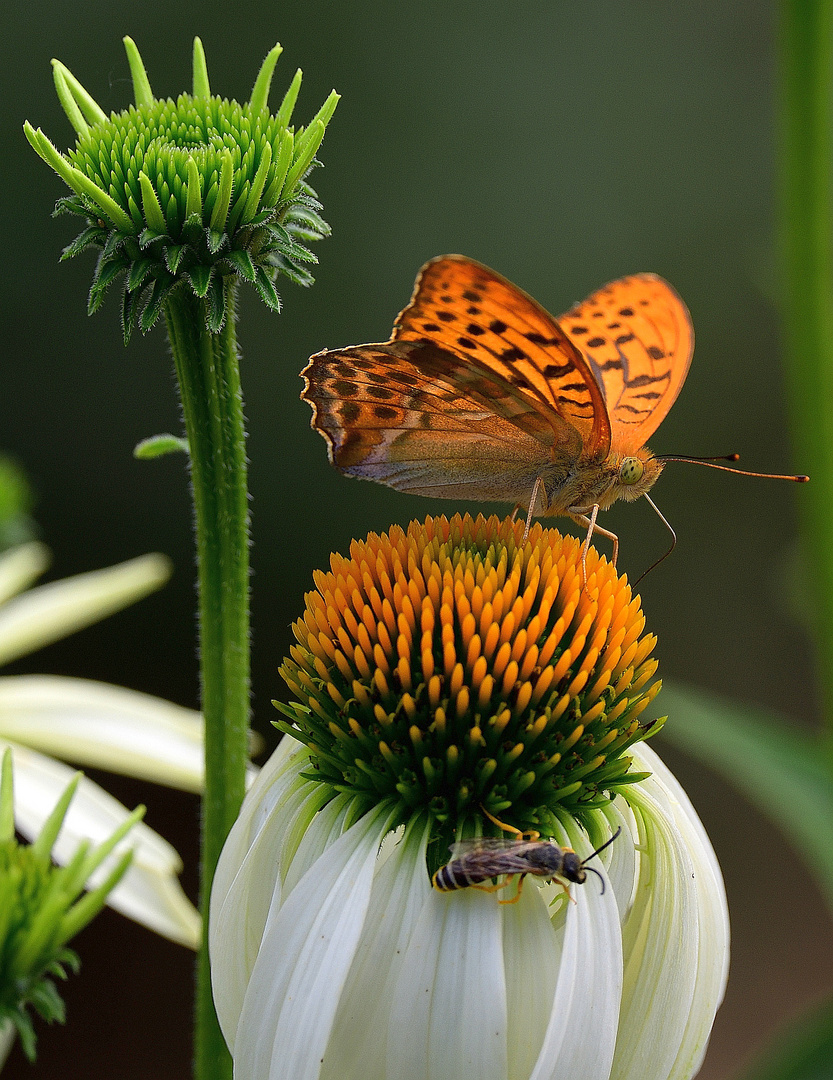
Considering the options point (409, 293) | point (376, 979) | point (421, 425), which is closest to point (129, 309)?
point (421, 425)

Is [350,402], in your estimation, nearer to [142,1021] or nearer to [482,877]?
[482,877]

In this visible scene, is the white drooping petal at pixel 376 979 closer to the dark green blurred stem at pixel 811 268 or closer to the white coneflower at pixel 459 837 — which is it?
the white coneflower at pixel 459 837

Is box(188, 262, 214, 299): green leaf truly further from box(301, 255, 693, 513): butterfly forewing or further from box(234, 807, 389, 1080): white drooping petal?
box(234, 807, 389, 1080): white drooping petal

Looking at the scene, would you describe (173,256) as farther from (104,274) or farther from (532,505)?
(532,505)

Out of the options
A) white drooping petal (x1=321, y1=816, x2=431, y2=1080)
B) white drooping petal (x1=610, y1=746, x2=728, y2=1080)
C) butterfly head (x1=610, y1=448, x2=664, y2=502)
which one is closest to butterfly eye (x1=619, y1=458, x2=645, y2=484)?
butterfly head (x1=610, y1=448, x2=664, y2=502)

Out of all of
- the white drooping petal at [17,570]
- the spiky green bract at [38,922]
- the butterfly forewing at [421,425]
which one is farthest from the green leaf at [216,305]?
the white drooping petal at [17,570]

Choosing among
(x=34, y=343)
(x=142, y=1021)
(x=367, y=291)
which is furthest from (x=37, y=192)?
(x=142, y=1021)

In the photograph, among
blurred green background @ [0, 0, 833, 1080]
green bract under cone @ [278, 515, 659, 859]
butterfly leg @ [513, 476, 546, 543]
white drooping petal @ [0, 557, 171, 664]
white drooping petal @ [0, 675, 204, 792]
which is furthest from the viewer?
blurred green background @ [0, 0, 833, 1080]
